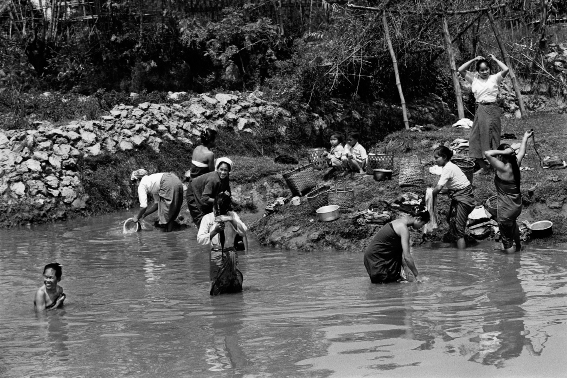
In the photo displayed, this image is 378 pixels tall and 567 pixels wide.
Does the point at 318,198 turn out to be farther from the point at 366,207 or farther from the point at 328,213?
the point at 366,207

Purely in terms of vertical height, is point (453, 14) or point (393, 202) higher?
point (453, 14)

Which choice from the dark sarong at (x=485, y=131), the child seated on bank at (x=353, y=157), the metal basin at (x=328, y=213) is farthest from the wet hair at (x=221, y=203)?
the dark sarong at (x=485, y=131)

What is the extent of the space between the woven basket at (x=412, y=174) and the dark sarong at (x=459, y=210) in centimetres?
136

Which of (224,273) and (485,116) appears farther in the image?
(485,116)

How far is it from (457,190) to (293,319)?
170 inches

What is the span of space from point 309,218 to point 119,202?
5.82 meters

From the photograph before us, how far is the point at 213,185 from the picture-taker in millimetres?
11211

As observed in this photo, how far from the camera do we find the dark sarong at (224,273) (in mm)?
9289

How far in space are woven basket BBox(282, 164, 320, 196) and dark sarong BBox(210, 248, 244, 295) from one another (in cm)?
497

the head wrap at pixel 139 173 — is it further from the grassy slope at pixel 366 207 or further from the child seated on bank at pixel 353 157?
the child seated on bank at pixel 353 157

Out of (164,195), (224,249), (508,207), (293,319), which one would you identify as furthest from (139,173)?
(293,319)

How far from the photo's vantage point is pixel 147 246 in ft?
44.0

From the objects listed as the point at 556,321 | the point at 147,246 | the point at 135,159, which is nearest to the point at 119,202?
the point at 135,159

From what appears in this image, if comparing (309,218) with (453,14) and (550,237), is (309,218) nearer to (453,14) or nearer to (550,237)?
A: (550,237)
